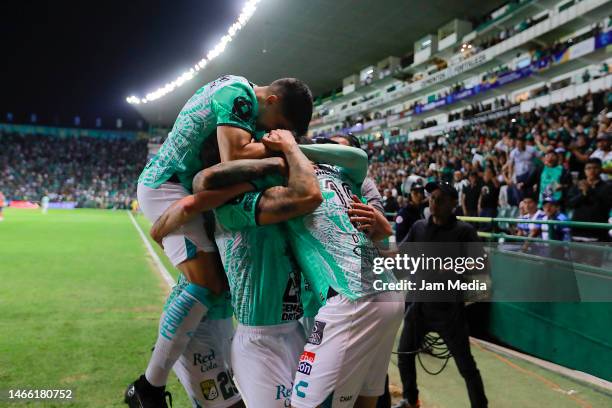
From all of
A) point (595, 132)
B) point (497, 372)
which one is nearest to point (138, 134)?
point (595, 132)

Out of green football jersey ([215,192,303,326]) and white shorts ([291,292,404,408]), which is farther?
green football jersey ([215,192,303,326])

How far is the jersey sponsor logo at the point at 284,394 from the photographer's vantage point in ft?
6.36

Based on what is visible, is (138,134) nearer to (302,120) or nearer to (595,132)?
(595,132)

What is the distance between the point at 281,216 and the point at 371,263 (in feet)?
1.49

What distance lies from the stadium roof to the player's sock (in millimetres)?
30254

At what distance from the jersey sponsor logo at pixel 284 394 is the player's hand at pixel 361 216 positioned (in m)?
0.77

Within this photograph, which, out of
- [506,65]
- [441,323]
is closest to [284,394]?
[441,323]

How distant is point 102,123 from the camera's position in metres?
77.7

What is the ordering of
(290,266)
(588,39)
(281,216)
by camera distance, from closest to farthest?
(281,216)
(290,266)
(588,39)

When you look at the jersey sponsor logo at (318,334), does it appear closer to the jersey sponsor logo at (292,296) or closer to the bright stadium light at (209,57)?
the jersey sponsor logo at (292,296)

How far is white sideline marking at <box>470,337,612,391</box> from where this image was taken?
4.43 metres

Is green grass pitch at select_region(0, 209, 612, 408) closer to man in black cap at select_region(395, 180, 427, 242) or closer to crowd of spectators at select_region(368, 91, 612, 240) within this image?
crowd of spectators at select_region(368, 91, 612, 240)

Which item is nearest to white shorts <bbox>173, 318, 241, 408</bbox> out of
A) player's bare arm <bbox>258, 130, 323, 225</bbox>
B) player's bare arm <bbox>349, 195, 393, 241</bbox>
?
player's bare arm <bbox>258, 130, 323, 225</bbox>

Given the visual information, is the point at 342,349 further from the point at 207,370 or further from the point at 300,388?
the point at 207,370
